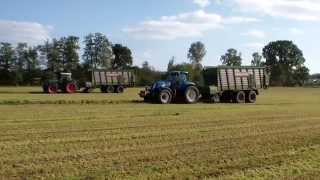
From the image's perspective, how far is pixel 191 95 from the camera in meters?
31.8

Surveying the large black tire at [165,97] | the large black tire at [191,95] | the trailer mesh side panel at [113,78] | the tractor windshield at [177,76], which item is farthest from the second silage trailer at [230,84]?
the trailer mesh side panel at [113,78]

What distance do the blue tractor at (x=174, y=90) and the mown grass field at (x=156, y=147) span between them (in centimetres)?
1012

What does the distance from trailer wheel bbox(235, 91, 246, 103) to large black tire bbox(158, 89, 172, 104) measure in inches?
205

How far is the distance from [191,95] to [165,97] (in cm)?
164

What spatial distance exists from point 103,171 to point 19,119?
32.1ft

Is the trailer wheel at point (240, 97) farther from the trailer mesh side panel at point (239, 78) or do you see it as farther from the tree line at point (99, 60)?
the tree line at point (99, 60)

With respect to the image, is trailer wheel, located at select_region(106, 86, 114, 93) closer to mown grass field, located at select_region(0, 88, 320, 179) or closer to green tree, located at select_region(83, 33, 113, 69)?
mown grass field, located at select_region(0, 88, 320, 179)

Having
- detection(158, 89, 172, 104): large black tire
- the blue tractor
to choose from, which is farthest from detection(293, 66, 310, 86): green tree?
detection(158, 89, 172, 104): large black tire

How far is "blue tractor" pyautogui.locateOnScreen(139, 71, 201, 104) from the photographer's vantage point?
102ft

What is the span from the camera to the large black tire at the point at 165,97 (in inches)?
1211

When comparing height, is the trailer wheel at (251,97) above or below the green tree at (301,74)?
below

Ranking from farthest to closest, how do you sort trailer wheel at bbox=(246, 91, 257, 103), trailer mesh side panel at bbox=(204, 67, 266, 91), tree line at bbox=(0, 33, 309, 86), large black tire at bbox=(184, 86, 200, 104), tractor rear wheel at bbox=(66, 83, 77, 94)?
tree line at bbox=(0, 33, 309, 86) → tractor rear wheel at bbox=(66, 83, 77, 94) → trailer wheel at bbox=(246, 91, 257, 103) → trailer mesh side panel at bbox=(204, 67, 266, 91) → large black tire at bbox=(184, 86, 200, 104)

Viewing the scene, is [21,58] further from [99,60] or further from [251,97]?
[251,97]

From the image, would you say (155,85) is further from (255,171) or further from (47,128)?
(255,171)
